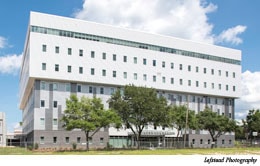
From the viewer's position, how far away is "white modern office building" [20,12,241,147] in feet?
219

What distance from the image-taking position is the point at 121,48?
2945 inches

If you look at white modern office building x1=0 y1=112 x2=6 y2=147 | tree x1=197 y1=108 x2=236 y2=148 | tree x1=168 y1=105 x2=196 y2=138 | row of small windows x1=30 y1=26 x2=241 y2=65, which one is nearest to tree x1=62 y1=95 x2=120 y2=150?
tree x1=168 y1=105 x2=196 y2=138

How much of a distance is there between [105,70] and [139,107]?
16.0 metres

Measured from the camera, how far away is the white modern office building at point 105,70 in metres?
66.9

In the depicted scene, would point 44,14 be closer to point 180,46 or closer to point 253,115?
point 180,46

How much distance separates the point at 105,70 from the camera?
238 ft

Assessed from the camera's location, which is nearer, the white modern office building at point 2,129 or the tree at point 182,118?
the tree at point 182,118

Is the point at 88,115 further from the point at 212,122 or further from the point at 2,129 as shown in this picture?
the point at 2,129

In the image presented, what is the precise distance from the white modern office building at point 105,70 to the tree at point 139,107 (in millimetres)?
12766

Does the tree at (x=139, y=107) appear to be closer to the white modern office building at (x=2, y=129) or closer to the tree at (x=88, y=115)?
the tree at (x=88, y=115)

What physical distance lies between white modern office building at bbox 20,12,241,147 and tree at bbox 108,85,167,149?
1277 centimetres

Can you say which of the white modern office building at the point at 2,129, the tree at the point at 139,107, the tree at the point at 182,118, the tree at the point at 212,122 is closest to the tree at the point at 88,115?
the tree at the point at 139,107

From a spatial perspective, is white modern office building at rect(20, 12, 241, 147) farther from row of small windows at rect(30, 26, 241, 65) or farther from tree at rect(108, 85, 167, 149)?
tree at rect(108, 85, 167, 149)

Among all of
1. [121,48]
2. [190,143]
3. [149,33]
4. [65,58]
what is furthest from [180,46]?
[65,58]
